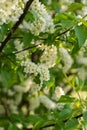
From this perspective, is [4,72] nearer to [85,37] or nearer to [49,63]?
[49,63]

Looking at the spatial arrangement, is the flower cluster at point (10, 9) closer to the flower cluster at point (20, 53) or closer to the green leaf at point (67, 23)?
the green leaf at point (67, 23)

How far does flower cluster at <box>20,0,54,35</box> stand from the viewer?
5.43 feet

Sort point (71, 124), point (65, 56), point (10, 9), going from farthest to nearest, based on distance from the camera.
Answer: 1. point (65, 56)
2. point (71, 124)
3. point (10, 9)

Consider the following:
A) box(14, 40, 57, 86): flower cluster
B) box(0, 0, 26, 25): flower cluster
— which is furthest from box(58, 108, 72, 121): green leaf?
box(0, 0, 26, 25): flower cluster

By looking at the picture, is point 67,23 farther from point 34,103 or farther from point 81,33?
point 34,103

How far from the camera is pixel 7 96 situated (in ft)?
11.4

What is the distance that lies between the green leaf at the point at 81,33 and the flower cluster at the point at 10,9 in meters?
0.21

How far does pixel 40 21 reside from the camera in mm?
1686

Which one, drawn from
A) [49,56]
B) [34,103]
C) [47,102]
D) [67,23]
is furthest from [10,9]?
[34,103]

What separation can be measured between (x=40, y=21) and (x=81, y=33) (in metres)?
→ 0.18

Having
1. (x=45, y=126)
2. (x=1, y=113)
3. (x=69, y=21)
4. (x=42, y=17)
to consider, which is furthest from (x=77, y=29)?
Answer: (x=1, y=113)

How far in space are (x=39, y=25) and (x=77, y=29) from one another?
17cm

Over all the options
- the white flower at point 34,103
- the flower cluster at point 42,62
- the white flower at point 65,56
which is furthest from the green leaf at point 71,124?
the white flower at point 34,103

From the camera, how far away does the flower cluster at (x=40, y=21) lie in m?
1.66
